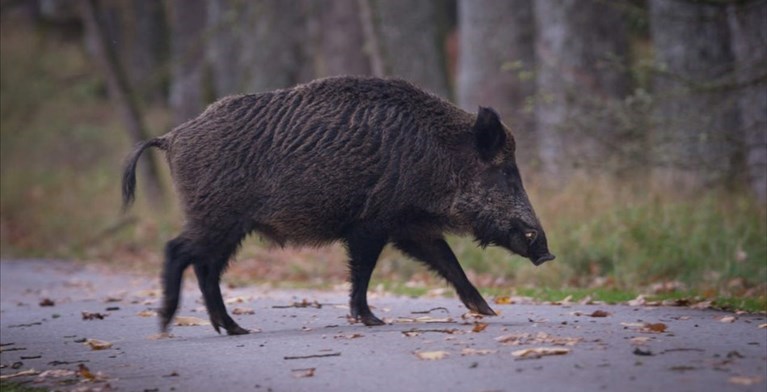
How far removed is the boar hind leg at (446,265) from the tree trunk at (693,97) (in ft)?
14.7

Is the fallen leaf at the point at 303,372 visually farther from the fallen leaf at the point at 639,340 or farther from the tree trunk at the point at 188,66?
the tree trunk at the point at 188,66

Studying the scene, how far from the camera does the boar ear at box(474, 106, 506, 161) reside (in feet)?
32.0

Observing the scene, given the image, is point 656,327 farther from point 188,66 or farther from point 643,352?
point 188,66

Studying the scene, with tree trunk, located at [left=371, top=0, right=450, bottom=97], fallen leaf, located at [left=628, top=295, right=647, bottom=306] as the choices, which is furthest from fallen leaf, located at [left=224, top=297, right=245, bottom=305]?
tree trunk, located at [left=371, top=0, right=450, bottom=97]

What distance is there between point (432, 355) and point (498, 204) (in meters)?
2.61

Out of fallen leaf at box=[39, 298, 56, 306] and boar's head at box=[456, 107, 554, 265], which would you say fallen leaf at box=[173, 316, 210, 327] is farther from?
fallen leaf at box=[39, 298, 56, 306]

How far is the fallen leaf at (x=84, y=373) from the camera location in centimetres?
792

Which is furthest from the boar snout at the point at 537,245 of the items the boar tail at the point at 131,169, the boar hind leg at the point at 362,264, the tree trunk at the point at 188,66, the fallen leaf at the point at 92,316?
the tree trunk at the point at 188,66

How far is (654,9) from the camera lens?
686 inches

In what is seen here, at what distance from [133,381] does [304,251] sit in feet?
35.6

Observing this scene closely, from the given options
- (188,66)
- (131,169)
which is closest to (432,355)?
(131,169)

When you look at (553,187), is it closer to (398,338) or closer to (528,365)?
(398,338)

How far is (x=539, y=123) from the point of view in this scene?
744 inches

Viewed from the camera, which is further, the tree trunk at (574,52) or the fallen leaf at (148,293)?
the tree trunk at (574,52)
